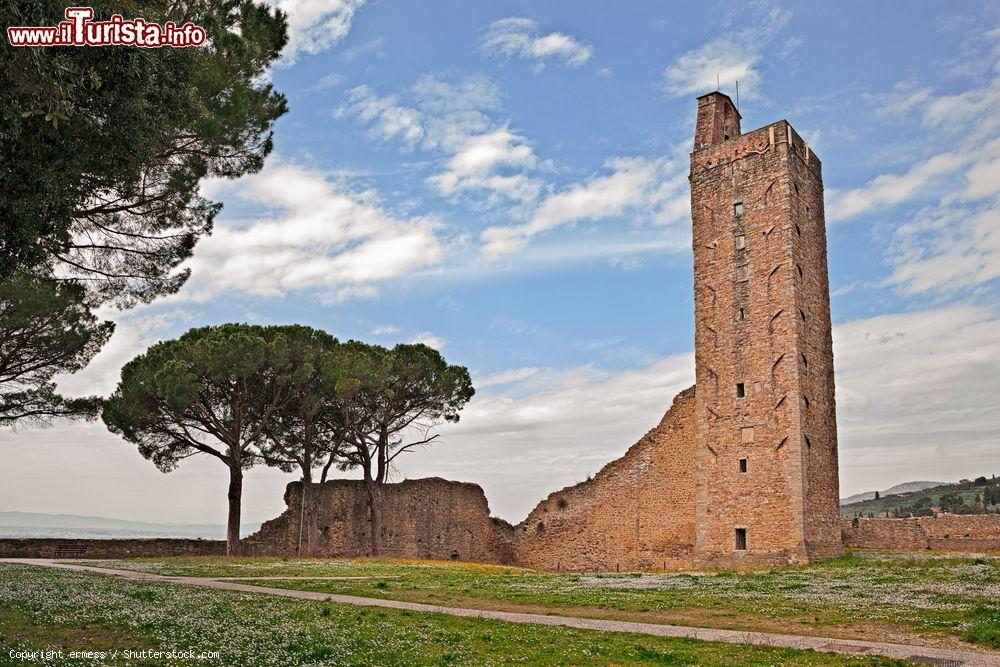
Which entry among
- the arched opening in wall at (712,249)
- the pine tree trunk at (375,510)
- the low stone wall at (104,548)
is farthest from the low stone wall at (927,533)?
the low stone wall at (104,548)

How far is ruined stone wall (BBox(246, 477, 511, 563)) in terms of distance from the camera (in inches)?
1292

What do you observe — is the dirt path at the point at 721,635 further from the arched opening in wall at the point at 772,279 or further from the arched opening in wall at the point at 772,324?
the arched opening in wall at the point at 772,279

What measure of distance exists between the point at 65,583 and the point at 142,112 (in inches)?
373

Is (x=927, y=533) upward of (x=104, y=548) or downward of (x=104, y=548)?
upward

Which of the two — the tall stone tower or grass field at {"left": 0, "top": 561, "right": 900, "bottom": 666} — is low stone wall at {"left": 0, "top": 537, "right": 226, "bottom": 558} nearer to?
grass field at {"left": 0, "top": 561, "right": 900, "bottom": 666}

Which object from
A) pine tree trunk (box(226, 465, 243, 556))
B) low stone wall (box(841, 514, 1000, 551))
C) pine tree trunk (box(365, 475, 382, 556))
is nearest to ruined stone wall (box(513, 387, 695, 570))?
low stone wall (box(841, 514, 1000, 551))

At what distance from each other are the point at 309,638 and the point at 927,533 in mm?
25251

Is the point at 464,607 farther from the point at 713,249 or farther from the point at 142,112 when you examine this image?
the point at 713,249

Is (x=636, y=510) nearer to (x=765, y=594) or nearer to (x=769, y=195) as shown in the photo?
(x=769, y=195)

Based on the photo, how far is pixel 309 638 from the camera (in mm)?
8633

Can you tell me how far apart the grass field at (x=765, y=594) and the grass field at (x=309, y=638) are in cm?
219

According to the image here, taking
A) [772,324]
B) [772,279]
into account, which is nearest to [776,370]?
[772,324]

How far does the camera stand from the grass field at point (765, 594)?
1058 cm

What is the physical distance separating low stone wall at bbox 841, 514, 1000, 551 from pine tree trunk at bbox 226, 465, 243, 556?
72.5 feet
